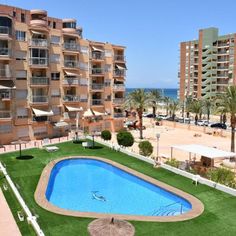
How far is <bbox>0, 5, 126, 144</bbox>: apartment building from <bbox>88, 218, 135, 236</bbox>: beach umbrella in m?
31.9

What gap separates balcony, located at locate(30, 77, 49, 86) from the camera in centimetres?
4482

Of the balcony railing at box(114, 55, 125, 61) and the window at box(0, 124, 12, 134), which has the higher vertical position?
the balcony railing at box(114, 55, 125, 61)

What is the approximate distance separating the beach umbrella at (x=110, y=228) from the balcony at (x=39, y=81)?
113 ft

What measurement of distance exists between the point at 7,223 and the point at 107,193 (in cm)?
942

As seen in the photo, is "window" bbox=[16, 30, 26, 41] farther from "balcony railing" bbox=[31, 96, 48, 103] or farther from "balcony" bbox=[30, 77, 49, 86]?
"balcony railing" bbox=[31, 96, 48, 103]

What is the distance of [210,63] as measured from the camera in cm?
10731

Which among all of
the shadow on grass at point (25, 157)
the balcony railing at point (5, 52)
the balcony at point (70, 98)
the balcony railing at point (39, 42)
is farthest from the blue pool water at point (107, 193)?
the balcony railing at point (39, 42)

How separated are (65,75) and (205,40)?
7357 centimetres

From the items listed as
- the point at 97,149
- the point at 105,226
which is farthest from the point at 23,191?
the point at 97,149

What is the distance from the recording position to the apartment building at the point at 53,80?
140 ft

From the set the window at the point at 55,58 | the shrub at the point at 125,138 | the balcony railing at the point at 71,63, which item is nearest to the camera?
the shrub at the point at 125,138

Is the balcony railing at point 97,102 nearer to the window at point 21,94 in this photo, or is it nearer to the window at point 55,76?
the window at point 55,76

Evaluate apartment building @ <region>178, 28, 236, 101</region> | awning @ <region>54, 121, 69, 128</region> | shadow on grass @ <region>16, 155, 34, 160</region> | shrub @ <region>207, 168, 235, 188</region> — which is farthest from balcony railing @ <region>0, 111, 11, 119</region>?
apartment building @ <region>178, 28, 236, 101</region>

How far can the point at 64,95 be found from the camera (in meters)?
49.6
